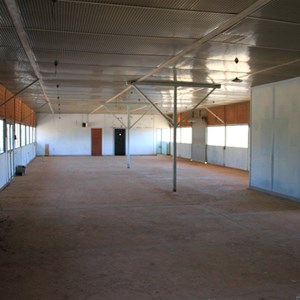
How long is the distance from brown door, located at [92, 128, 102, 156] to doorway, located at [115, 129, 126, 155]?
3.36 ft

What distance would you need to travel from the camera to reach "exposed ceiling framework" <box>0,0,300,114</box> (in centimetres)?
377

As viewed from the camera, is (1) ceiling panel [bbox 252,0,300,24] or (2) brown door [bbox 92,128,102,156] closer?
(1) ceiling panel [bbox 252,0,300,24]

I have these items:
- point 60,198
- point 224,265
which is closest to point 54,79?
point 60,198

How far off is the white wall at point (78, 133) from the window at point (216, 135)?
6.73 m

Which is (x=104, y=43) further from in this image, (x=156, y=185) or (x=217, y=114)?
(x=217, y=114)

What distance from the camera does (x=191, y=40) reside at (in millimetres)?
4953

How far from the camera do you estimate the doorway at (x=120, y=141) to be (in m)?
23.1

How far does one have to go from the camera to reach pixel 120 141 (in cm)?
2314

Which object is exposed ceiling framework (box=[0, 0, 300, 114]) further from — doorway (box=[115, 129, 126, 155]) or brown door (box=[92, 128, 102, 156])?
doorway (box=[115, 129, 126, 155])

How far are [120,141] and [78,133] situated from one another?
270cm

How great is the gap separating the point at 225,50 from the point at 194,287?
365 cm

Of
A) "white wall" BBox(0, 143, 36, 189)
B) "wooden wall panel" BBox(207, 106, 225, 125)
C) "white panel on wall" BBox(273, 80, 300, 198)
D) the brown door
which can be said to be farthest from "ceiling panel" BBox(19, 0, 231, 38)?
the brown door

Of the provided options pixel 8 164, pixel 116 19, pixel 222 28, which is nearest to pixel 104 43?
pixel 116 19

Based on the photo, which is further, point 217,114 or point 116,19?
point 217,114
